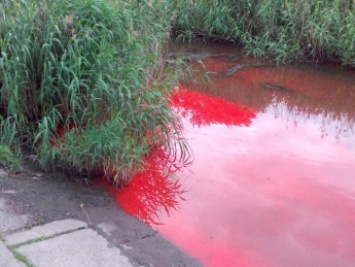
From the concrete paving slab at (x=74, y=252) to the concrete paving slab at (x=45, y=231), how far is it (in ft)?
0.22

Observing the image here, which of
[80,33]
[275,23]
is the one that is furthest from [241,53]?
[80,33]

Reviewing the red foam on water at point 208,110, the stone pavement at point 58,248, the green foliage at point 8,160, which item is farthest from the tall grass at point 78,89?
the red foam on water at point 208,110

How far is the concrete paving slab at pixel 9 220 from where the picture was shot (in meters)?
3.54

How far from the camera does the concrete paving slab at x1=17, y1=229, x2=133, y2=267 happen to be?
3.22 meters

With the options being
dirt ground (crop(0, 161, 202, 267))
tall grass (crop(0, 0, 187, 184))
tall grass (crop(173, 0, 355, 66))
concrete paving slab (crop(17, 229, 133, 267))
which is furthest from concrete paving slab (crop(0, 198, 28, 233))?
tall grass (crop(173, 0, 355, 66))

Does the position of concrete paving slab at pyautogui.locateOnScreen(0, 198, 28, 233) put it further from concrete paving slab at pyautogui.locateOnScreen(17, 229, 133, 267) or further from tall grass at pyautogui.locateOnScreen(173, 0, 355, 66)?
tall grass at pyautogui.locateOnScreen(173, 0, 355, 66)

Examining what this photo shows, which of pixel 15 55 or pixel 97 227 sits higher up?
pixel 15 55

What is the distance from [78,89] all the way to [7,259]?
159 centimetres

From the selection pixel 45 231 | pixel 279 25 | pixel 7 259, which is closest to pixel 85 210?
pixel 45 231

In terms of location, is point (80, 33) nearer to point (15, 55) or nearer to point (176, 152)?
point (15, 55)

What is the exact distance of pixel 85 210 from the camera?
156 inches

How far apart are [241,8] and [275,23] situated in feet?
2.14

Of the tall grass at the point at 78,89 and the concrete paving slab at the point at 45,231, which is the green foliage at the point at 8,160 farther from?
the concrete paving slab at the point at 45,231

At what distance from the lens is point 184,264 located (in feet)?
11.7
